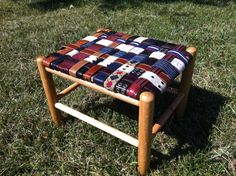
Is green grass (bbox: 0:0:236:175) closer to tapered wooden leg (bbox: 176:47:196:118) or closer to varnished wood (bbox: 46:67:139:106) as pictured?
tapered wooden leg (bbox: 176:47:196:118)

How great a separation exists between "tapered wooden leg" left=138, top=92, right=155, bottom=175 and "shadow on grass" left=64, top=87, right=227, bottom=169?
175mm

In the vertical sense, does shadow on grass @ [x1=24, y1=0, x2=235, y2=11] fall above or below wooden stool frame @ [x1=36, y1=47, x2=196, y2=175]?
below

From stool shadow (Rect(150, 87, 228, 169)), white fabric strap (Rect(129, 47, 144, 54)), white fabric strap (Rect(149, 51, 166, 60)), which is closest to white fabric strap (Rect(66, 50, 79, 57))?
white fabric strap (Rect(129, 47, 144, 54))

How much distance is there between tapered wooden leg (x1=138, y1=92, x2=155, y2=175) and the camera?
140cm

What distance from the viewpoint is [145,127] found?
4.91ft

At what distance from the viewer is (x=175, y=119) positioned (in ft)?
7.21

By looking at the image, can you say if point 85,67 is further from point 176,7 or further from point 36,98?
point 176,7

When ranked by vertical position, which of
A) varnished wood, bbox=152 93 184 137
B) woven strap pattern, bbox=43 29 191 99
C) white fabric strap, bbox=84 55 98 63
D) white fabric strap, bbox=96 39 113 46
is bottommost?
varnished wood, bbox=152 93 184 137

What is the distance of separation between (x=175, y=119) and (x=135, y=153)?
464mm

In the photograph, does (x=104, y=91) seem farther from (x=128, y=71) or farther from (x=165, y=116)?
(x=165, y=116)

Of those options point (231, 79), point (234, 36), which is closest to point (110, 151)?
point (231, 79)

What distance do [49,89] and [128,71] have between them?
613 mm

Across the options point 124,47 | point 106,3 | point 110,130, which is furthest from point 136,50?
point 106,3

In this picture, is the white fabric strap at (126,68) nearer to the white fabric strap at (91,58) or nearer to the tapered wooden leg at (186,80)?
the white fabric strap at (91,58)
